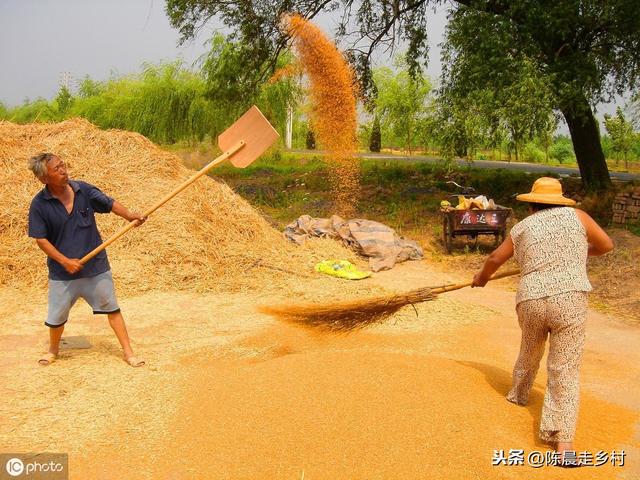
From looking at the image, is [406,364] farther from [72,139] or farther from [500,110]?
[72,139]

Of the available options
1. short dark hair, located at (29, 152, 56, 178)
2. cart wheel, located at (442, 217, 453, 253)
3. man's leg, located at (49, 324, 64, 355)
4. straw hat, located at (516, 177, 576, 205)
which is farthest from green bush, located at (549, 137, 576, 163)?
short dark hair, located at (29, 152, 56, 178)

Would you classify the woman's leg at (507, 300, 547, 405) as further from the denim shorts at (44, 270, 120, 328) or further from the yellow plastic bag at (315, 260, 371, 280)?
the yellow plastic bag at (315, 260, 371, 280)

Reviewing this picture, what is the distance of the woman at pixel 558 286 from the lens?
3059 millimetres

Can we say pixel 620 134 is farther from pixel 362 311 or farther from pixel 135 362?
pixel 135 362

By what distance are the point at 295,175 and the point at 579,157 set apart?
24.9ft

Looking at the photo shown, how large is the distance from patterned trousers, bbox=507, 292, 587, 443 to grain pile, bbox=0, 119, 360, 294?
4.20m

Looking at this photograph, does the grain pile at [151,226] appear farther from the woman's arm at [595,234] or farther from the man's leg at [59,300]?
the woman's arm at [595,234]

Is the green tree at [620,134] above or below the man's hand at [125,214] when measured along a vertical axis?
above

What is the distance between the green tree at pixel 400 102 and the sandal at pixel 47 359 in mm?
25566

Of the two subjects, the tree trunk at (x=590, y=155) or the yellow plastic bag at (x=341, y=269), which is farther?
the tree trunk at (x=590, y=155)

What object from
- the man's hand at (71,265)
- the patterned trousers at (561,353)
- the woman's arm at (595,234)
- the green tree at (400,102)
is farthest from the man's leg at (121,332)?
the green tree at (400,102)

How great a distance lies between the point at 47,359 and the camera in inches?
170

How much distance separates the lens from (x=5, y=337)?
17.0 feet

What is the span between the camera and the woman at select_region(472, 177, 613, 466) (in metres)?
3.06
